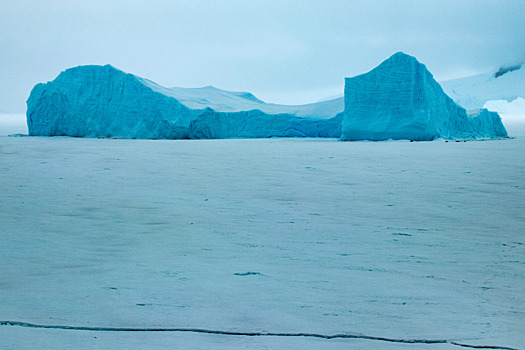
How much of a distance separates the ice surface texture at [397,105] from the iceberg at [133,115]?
249 centimetres

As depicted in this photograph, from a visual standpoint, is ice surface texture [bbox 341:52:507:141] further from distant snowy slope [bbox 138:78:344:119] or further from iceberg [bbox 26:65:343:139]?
distant snowy slope [bbox 138:78:344:119]

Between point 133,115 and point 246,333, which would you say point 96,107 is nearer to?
point 133,115

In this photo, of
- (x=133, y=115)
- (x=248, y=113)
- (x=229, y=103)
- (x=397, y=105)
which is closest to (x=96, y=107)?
(x=133, y=115)

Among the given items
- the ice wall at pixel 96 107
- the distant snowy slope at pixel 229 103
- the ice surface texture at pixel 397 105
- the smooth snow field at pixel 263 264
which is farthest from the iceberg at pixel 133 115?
the smooth snow field at pixel 263 264

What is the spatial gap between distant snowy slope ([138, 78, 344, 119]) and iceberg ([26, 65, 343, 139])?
0.40ft

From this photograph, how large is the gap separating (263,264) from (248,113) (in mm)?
13368

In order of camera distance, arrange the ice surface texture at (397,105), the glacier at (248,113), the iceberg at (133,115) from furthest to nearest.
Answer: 1. the iceberg at (133,115)
2. the glacier at (248,113)
3. the ice surface texture at (397,105)

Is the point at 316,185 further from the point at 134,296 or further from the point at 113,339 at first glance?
the point at 113,339

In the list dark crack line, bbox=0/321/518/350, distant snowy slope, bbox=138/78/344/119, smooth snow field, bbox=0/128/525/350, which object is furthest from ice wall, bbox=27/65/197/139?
dark crack line, bbox=0/321/518/350

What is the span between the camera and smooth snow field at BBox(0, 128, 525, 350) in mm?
1349

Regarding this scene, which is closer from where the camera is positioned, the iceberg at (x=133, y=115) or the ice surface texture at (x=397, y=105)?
the ice surface texture at (x=397, y=105)

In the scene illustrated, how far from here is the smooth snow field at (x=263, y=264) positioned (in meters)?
1.35

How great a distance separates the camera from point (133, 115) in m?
14.3

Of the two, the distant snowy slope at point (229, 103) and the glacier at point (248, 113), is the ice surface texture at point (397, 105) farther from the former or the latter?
the distant snowy slope at point (229, 103)
